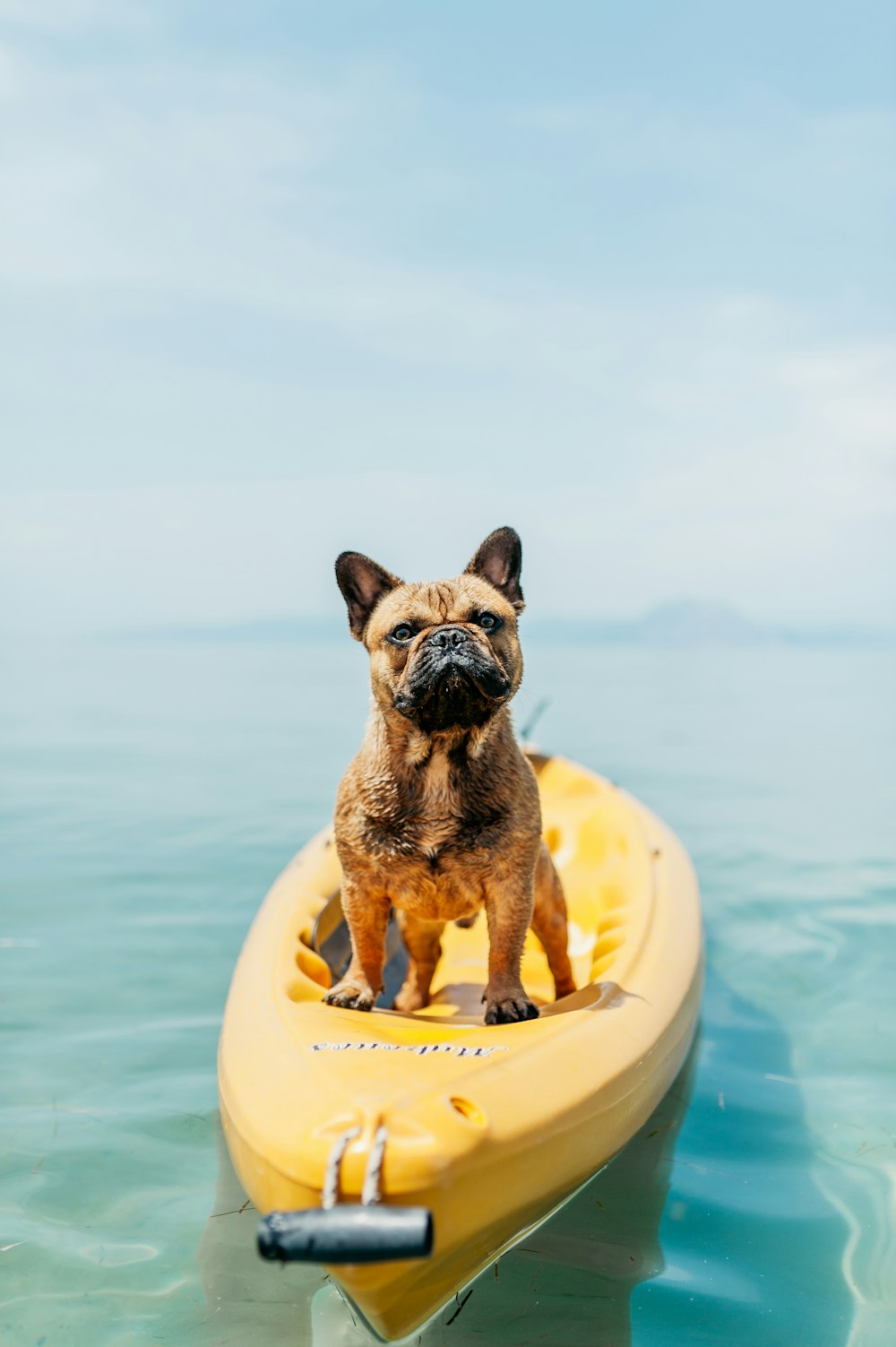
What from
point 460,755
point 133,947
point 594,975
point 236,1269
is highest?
point 460,755

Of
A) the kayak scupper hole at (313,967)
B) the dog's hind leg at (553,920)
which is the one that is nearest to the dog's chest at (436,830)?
the dog's hind leg at (553,920)

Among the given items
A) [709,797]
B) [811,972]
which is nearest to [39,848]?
[811,972]

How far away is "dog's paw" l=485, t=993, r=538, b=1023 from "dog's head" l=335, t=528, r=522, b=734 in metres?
0.92

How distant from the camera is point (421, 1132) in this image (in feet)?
7.57

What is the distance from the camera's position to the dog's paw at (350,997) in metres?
3.30

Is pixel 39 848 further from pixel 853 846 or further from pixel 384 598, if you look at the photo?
pixel 853 846

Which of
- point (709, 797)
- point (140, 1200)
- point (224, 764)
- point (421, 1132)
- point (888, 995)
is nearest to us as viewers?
point (421, 1132)

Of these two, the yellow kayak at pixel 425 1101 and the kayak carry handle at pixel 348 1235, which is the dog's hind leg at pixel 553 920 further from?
the kayak carry handle at pixel 348 1235

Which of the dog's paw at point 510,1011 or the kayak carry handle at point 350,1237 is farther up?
the kayak carry handle at point 350,1237

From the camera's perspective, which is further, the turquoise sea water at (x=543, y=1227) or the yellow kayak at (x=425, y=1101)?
the turquoise sea water at (x=543, y=1227)

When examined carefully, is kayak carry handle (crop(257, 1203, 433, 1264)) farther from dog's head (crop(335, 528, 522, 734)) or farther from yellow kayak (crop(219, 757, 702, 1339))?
dog's head (crop(335, 528, 522, 734))

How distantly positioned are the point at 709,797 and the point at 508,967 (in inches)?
388

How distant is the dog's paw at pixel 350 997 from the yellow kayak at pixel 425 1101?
0.05 m

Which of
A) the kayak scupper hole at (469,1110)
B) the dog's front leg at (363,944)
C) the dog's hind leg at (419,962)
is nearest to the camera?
the kayak scupper hole at (469,1110)
